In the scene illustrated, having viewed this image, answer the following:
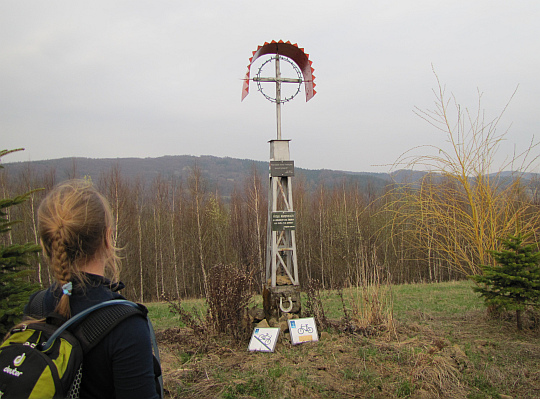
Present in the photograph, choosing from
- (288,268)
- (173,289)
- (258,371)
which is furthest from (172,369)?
(173,289)

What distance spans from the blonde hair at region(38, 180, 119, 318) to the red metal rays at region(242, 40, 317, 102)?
591 cm

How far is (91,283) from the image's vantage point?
143cm

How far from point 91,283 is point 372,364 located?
4154 mm

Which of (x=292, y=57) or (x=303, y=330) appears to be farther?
(x=292, y=57)

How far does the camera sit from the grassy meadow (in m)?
4.11

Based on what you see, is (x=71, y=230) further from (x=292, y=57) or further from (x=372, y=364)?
(x=292, y=57)

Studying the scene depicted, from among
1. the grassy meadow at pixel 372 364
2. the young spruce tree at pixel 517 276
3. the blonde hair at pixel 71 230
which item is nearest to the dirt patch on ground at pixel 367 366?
the grassy meadow at pixel 372 364

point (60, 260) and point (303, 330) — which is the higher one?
point (60, 260)

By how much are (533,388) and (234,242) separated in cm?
2523

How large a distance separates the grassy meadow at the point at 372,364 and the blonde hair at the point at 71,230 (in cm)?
313

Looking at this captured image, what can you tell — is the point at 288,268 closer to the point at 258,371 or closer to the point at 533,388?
the point at 258,371

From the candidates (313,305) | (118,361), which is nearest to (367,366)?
(313,305)

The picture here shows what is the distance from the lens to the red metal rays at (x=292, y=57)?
22.6 ft

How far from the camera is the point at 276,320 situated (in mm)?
6359
